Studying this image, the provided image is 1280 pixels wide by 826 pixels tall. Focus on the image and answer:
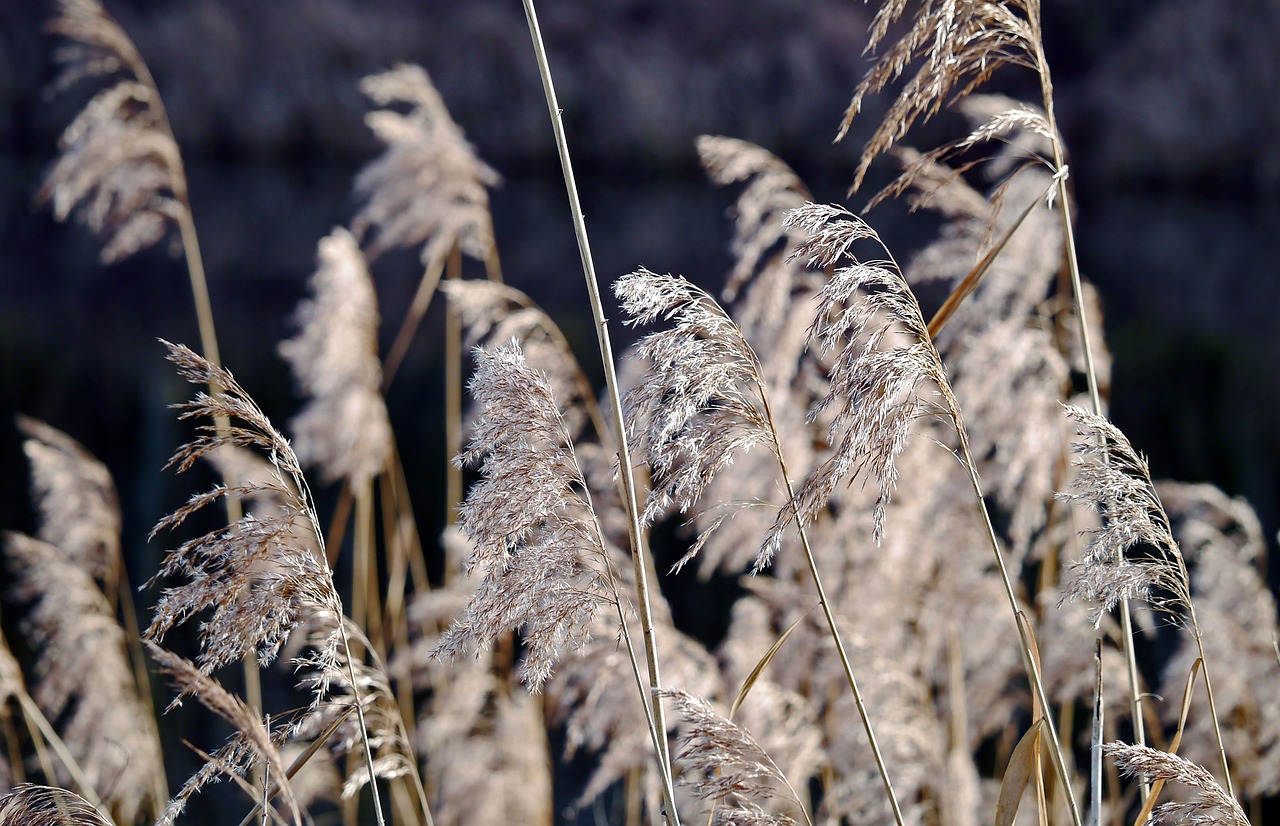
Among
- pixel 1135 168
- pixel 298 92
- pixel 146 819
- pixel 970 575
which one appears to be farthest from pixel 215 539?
pixel 298 92

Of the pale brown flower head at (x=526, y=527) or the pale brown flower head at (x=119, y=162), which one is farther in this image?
the pale brown flower head at (x=119, y=162)

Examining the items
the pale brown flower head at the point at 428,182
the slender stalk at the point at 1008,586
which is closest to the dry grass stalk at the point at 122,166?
the pale brown flower head at the point at 428,182

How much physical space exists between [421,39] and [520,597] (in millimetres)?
19032

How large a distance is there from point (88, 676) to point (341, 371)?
34.6 inches

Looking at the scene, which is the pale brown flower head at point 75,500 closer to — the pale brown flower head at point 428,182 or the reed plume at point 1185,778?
the pale brown flower head at point 428,182

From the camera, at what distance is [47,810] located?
1.12m

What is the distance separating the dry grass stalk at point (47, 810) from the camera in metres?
1.11

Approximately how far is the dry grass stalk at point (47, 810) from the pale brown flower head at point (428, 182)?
1.97 metres

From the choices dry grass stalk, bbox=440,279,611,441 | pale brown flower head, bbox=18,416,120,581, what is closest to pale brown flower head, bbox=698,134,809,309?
dry grass stalk, bbox=440,279,611,441

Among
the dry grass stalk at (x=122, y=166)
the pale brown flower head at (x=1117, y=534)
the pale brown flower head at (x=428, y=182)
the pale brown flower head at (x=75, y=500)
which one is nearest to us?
the pale brown flower head at (x=1117, y=534)

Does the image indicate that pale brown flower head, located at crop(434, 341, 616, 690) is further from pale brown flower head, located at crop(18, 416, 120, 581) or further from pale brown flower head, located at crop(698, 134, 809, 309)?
pale brown flower head, located at crop(18, 416, 120, 581)

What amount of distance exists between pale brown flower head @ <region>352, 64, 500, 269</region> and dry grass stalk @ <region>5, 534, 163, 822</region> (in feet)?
3.71

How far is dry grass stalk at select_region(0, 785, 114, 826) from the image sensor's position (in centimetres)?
111

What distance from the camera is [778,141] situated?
1816 cm
